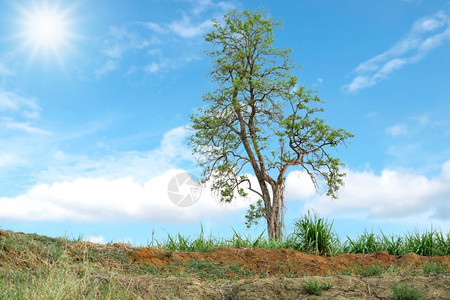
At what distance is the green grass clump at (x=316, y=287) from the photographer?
207 inches

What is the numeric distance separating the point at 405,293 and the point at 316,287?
100 cm

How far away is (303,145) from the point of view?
19078 mm

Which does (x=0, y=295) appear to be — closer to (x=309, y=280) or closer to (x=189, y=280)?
(x=189, y=280)

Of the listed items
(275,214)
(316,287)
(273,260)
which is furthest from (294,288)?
(275,214)

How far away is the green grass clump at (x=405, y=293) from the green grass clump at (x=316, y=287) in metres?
0.72

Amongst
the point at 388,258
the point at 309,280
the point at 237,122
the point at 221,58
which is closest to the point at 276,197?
the point at 237,122

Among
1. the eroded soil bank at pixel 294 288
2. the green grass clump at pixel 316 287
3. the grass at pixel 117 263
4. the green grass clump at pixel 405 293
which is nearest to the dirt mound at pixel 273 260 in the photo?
the grass at pixel 117 263

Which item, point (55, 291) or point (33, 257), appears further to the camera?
point (33, 257)

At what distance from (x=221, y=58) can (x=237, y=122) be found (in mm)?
2937

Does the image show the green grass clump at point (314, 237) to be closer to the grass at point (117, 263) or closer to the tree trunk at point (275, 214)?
the grass at point (117, 263)

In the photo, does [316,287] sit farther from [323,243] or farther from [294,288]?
[323,243]

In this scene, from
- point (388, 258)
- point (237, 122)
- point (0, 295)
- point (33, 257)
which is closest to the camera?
point (0, 295)

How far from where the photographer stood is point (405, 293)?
5.12m

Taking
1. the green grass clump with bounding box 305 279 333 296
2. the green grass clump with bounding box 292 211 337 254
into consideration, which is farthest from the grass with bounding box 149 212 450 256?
the green grass clump with bounding box 305 279 333 296
